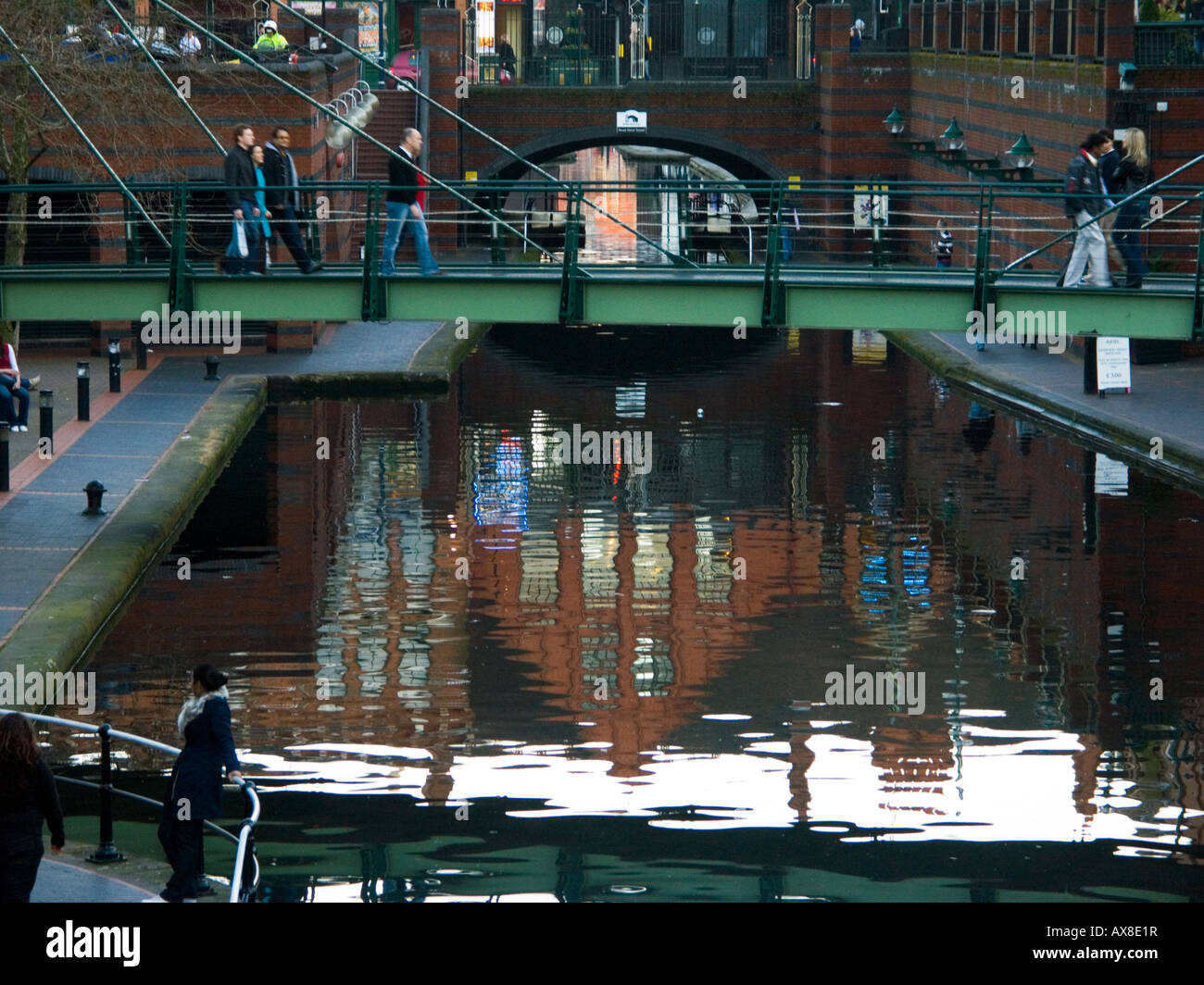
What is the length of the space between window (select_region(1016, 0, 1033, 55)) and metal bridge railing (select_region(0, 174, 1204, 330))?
9.50ft

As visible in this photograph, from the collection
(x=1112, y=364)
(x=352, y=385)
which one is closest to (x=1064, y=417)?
(x=1112, y=364)

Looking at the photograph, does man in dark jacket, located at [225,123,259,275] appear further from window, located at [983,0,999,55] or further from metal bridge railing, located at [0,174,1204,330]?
window, located at [983,0,999,55]

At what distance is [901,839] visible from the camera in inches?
535

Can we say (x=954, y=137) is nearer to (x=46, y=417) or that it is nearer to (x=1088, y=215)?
(x=46, y=417)

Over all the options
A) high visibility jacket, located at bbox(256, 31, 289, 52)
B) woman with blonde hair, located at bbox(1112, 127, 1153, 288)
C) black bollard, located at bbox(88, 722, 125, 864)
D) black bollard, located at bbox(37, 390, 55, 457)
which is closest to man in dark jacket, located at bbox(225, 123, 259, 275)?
black bollard, located at bbox(37, 390, 55, 457)

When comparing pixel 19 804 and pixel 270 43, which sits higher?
pixel 270 43

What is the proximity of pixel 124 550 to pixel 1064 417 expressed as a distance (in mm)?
14452

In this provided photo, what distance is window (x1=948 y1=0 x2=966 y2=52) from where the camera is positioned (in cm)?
4709

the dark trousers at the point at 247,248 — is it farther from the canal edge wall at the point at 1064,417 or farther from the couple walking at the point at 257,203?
the canal edge wall at the point at 1064,417

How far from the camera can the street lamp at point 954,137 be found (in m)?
43.4

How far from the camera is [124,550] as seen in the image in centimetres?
2048

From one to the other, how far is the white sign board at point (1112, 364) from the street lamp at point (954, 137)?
44.9 ft

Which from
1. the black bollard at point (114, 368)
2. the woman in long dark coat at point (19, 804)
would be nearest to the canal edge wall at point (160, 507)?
the black bollard at point (114, 368)
